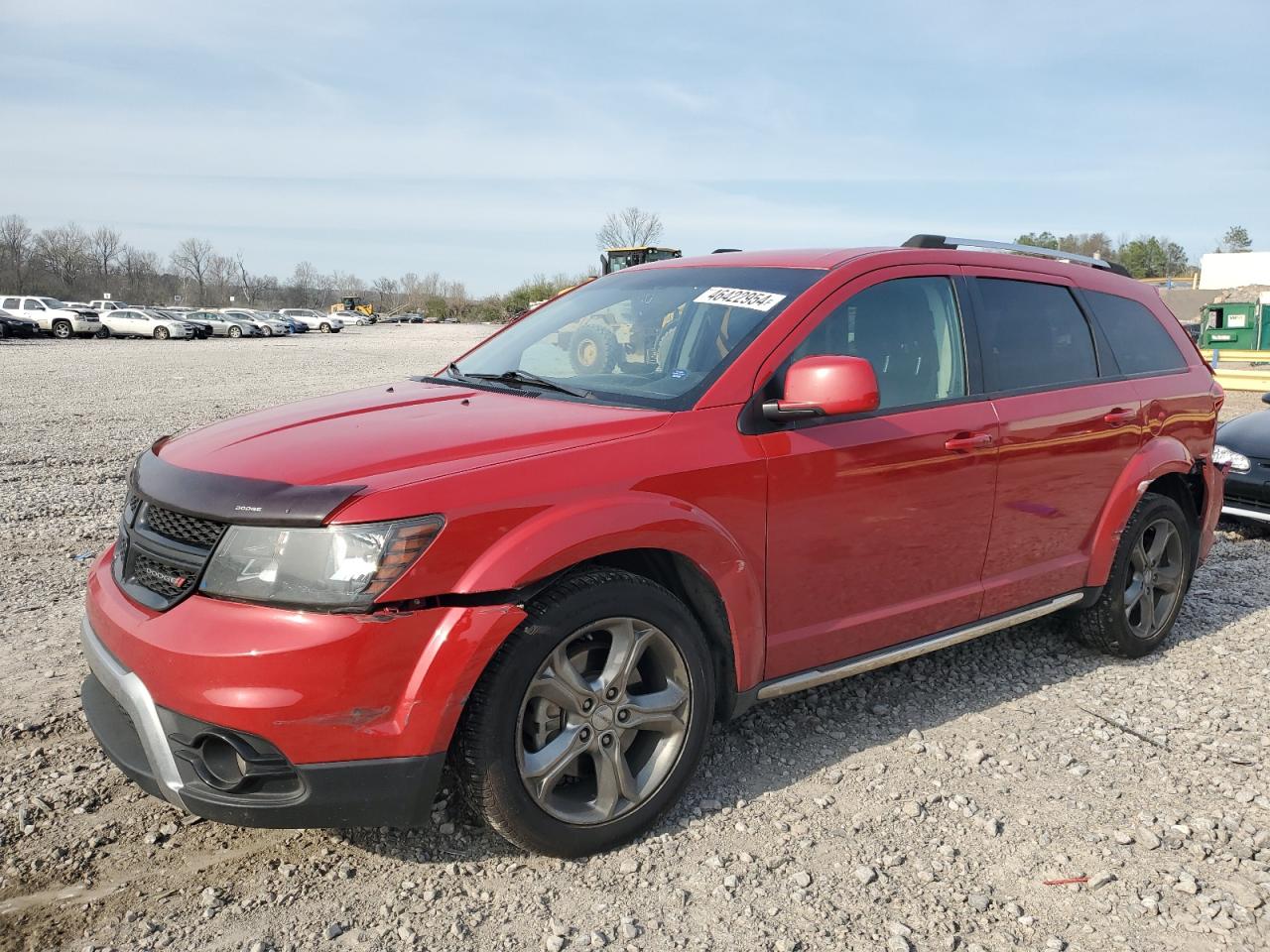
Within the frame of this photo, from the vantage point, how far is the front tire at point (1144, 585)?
15.0ft

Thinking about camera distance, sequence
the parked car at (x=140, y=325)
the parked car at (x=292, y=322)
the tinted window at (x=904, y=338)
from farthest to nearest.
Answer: the parked car at (x=292, y=322), the parked car at (x=140, y=325), the tinted window at (x=904, y=338)

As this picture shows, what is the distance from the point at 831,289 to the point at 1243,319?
25.4 meters

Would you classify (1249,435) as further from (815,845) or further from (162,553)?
(162,553)

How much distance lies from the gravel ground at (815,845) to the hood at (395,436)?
1158mm

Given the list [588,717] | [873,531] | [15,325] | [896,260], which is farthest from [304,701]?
[15,325]

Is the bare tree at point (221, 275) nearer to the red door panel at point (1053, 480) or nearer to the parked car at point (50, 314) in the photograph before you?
the parked car at point (50, 314)

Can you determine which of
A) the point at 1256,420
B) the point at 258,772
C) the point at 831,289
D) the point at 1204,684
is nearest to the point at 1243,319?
the point at 1256,420

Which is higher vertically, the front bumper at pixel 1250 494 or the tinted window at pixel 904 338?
the tinted window at pixel 904 338

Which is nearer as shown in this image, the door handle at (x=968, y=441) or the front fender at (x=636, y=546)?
the front fender at (x=636, y=546)

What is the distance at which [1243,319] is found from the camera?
24438mm

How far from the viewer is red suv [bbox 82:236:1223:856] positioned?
2523mm

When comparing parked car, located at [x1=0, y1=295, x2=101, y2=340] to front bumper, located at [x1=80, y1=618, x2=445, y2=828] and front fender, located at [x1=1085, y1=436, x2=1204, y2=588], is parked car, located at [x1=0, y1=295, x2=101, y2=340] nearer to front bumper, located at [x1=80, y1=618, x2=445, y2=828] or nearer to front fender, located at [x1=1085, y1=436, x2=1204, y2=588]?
front bumper, located at [x1=80, y1=618, x2=445, y2=828]

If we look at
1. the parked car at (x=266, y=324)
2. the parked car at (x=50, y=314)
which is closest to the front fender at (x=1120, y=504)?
the parked car at (x=50, y=314)

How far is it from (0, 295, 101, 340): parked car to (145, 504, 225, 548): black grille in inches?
1846
